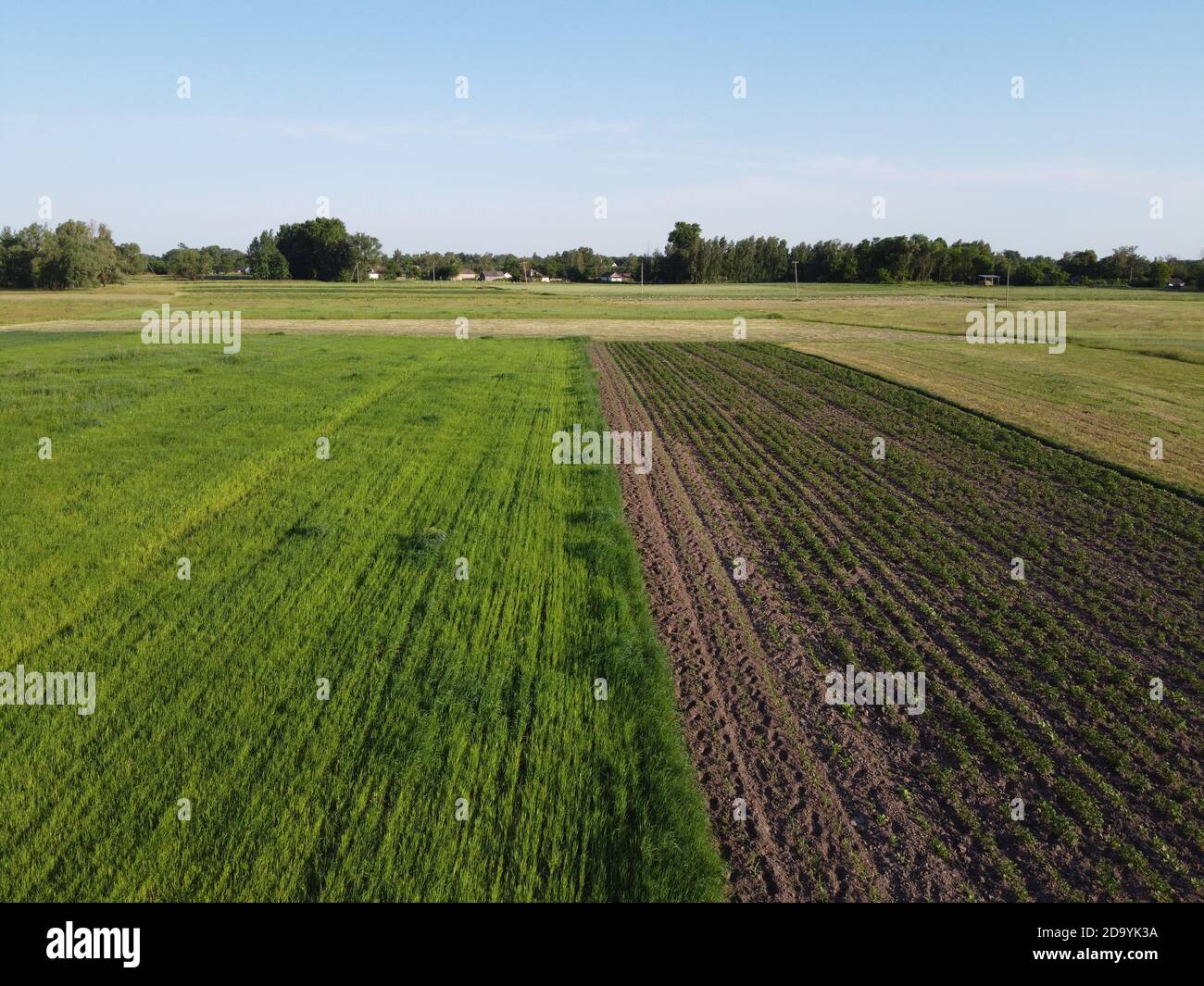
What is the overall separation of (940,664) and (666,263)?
520ft

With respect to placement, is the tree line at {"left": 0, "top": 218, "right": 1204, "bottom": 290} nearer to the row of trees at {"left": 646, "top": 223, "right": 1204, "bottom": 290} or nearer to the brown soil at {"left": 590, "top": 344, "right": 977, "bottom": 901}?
the row of trees at {"left": 646, "top": 223, "right": 1204, "bottom": 290}

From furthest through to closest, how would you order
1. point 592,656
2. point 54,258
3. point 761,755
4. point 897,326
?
point 54,258 → point 897,326 → point 592,656 → point 761,755

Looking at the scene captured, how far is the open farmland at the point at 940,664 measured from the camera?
20.2ft

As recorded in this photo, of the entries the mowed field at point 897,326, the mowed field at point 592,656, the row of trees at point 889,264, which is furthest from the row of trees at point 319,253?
the mowed field at point 592,656

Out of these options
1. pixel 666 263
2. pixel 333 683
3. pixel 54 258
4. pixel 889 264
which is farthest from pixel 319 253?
pixel 333 683

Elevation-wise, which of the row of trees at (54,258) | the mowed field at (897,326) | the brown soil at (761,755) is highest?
the row of trees at (54,258)

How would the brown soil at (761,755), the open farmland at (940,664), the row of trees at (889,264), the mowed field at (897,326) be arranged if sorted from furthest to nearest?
the row of trees at (889,264) → the mowed field at (897,326) → the open farmland at (940,664) → the brown soil at (761,755)

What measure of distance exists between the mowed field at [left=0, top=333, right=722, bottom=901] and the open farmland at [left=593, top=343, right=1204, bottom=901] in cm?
92

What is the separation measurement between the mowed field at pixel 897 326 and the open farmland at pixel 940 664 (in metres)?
5.44

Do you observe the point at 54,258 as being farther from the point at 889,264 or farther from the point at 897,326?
the point at 889,264

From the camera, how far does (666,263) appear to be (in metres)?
158

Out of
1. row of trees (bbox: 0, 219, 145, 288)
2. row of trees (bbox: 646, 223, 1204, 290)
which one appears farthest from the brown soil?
row of trees (bbox: 646, 223, 1204, 290)

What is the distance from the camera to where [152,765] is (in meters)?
6.69

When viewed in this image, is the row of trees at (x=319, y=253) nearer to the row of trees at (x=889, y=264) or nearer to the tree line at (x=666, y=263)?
the tree line at (x=666, y=263)
